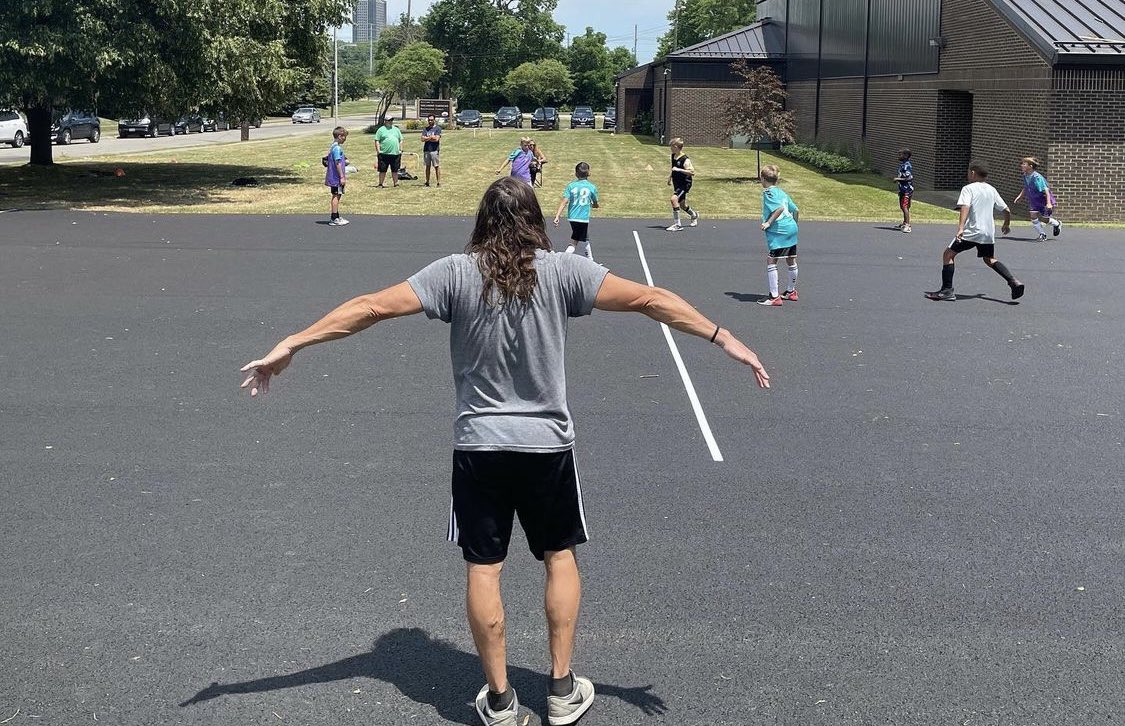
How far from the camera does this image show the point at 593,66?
5084 inches

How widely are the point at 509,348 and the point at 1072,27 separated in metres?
26.9

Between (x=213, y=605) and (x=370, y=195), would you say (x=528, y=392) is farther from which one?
(x=370, y=195)

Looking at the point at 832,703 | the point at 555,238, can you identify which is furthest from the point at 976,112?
the point at 832,703

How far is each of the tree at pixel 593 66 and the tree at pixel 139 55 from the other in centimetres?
9050

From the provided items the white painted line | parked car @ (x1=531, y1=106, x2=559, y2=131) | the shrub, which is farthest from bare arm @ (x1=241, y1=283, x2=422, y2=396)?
parked car @ (x1=531, y1=106, x2=559, y2=131)

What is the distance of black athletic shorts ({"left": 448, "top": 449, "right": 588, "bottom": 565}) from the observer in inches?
175

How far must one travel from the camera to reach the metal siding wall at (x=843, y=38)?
143ft

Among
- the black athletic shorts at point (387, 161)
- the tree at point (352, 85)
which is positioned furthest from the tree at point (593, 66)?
the black athletic shorts at point (387, 161)

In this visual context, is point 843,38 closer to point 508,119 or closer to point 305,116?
point 508,119

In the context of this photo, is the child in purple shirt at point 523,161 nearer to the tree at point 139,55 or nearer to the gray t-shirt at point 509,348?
the tree at point 139,55

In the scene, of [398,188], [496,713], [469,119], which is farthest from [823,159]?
[469,119]

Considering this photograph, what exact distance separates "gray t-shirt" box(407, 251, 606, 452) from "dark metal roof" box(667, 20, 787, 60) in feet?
173

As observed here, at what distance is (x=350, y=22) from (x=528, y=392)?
32.5 m

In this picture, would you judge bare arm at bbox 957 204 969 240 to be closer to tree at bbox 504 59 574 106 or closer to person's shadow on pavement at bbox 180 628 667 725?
person's shadow on pavement at bbox 180 628 667 725
